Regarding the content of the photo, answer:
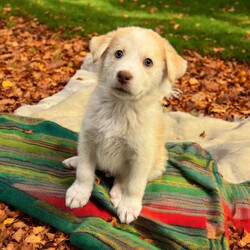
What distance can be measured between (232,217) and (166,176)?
2.53 ft

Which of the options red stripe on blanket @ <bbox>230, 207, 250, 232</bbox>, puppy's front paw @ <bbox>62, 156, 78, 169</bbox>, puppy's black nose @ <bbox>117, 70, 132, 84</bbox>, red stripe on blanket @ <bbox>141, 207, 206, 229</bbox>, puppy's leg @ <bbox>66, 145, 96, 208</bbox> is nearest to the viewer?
Answer: puppy's black nose @ <bbox>117, 70, 132, 84</bbox>

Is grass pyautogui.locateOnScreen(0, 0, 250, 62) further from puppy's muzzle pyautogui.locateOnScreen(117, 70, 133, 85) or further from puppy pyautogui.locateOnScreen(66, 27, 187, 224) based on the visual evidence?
puppy's muzzle pyautogui.locateOnScreen(117, 70, 133, 85)

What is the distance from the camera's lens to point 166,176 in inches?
157

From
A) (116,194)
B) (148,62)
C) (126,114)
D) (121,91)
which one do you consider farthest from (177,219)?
(148,62)

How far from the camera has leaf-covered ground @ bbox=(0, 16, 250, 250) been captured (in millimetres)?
6348

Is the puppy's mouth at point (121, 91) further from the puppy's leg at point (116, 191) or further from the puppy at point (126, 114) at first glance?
the puppy's leg at point (116, 191)

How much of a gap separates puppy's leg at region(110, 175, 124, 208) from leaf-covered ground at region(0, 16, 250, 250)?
9.29 ft

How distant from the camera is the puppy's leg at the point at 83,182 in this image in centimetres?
339

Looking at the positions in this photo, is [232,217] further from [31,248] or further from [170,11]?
[170,11]

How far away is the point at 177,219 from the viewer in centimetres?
354

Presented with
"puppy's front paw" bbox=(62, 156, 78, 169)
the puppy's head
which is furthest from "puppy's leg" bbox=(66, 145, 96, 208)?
the puppy's head

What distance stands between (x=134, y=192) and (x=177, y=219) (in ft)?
1.66

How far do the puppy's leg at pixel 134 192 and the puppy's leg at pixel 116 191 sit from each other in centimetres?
5

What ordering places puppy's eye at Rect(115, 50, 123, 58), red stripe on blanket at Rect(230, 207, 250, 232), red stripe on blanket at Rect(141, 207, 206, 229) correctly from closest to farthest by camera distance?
1. puppy's eye at Rect(115, 50, 123, 58)
2. red stripe on blanket at Rect(141, 207, 206, 229)
3. red stripe on blanket at Rect(230, 207, 250, 232)
